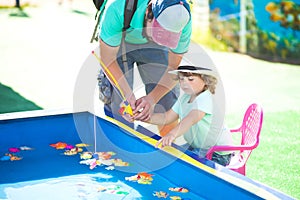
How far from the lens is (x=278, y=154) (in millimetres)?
3418

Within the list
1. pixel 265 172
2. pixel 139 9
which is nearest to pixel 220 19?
pixel 265 172

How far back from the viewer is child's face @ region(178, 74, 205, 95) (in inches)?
105

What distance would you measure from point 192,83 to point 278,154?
3.37ft

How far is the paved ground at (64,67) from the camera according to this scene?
16.1 ft

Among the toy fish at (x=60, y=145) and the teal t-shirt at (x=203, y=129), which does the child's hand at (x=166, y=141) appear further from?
the toy fish at (x=60, y=145)

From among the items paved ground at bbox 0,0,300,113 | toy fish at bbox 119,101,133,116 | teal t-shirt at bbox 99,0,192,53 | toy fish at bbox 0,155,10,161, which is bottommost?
paved ground at bbox 0,0,300,113

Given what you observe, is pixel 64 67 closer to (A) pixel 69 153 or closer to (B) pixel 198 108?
(A) pixel 69 153

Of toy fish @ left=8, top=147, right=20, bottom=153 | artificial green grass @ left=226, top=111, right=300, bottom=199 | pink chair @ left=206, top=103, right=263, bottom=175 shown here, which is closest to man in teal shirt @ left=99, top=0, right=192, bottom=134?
pink chair @ left=206, top=103, right=263, bottom=175

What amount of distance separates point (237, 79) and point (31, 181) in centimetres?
343

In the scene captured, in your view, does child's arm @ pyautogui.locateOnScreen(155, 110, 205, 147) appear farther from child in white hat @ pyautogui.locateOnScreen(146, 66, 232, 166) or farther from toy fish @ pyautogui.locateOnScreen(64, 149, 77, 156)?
toy fish @ pyautogui.locateOnScreen(64, 149, 77, 156)

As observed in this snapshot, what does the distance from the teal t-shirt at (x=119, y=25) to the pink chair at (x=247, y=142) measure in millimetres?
473

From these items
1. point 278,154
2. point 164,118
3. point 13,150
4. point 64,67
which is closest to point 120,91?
point 164,118

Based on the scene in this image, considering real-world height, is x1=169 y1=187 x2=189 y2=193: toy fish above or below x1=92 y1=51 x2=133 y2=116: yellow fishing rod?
below

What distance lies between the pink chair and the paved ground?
1629 mm
